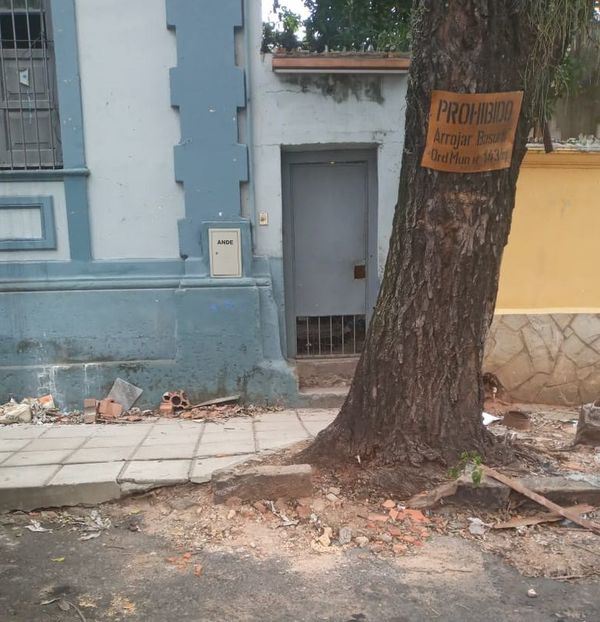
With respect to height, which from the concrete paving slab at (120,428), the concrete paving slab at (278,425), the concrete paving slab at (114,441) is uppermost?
the concrete paving slab at (114,441)

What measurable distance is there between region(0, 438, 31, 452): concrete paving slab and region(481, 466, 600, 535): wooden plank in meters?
3.61

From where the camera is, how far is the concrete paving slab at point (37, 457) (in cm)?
406

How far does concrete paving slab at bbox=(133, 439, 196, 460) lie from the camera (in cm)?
411

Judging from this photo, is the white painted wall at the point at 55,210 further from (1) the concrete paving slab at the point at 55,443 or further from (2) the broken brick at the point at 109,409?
(1) the concrete paving slab at the point at 55,443

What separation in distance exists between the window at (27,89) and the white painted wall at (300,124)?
6.64 ft

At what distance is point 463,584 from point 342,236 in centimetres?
378

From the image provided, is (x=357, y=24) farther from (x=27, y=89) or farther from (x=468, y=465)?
(x=468, y=465)

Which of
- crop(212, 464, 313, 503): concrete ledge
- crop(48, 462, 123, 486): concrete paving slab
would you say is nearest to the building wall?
crop(212, 464, 313, 503): concrete ledge

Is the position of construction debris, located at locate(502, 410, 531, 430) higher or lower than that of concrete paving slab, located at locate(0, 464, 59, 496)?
lower

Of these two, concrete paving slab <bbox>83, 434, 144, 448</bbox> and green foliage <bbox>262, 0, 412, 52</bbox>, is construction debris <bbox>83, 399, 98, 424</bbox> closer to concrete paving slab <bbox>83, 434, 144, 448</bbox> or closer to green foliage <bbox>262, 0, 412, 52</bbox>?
concrete paving slab <bbox>83, 434, 144, 448</bbox>

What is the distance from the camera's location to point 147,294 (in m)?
5.47

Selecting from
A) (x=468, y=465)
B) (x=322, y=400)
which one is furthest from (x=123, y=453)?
(x=468, y=465)

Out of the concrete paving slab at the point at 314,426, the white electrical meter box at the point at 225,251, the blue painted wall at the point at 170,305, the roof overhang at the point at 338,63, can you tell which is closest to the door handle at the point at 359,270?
the blue painted wall at the point at 170,305

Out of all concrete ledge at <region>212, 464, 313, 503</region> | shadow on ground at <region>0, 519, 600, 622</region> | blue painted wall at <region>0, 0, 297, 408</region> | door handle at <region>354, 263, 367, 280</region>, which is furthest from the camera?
door handle at <region>354, 263, 367, 280</region>
